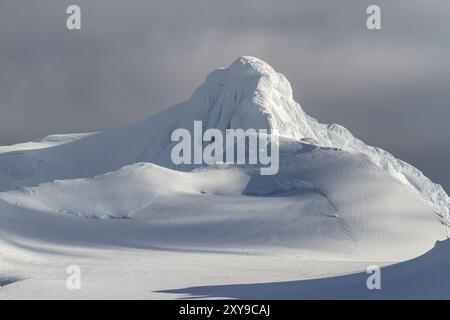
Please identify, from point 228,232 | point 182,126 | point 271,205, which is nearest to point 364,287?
point 228,232

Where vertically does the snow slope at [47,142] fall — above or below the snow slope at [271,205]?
above

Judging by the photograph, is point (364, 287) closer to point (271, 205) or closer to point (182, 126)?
point (271, 205)

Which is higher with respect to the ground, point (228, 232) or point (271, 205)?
point (271, 205)

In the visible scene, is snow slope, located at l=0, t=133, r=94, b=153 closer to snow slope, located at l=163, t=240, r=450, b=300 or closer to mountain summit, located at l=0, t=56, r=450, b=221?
mountain summit, located at l=0, t=56, r=450, b=221

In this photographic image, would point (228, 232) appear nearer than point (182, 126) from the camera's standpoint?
Yes

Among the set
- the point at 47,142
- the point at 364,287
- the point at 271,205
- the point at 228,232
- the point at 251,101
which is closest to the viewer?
the point at 364,287

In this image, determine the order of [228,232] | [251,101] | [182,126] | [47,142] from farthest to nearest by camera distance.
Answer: [47,142]
[182,126]
[251,101]
[228,232]

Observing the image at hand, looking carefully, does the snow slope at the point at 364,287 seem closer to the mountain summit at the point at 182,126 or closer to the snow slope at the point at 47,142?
the mountain summit at the point at 182,126

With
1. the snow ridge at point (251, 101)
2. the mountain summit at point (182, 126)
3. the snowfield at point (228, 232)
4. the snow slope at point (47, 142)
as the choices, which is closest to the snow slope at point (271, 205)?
the snowfield at point (228, 232)

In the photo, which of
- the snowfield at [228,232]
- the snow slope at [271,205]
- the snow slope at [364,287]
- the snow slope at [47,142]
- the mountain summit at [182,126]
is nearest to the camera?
the snow slope at [364,287]

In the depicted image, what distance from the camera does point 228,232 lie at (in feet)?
291

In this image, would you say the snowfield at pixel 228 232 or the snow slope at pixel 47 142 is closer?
the snowfield at pixel 228 232

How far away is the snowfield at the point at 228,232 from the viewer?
170ft
